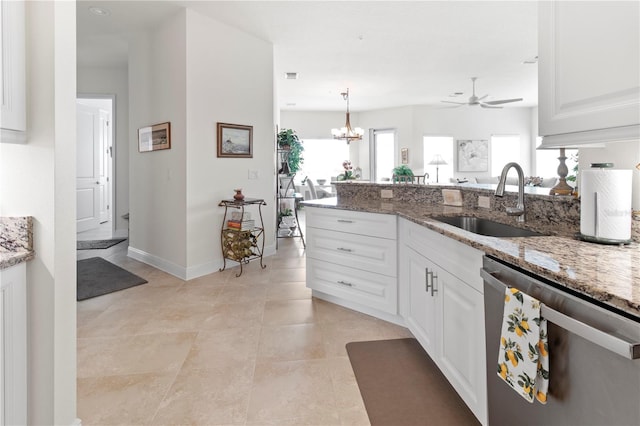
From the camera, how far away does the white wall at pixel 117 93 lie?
5410 mm

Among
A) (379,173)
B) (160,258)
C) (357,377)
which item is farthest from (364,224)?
(379,173)

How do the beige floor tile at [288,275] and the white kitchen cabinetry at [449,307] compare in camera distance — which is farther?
the beige floor tile at [288,275]

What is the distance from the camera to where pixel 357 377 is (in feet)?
6.16

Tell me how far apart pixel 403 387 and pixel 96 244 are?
5.22 m

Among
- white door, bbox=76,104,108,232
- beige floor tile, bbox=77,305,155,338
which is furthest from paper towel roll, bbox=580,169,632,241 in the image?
white door, bbox=76,104,108,232

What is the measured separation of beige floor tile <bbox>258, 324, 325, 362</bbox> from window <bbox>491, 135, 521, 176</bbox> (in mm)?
8745

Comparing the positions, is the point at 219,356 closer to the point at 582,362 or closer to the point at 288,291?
the point at 288,291

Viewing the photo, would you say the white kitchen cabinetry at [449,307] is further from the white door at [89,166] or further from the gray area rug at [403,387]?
the white door at [89,166]

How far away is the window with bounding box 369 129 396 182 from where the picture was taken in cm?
954

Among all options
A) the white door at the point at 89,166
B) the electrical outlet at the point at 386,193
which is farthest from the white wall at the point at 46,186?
the white door at the point at 89,166

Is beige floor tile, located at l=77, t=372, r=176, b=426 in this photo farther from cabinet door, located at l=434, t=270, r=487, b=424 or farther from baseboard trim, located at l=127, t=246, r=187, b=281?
baseboard trim, located at l=127, t=246, r=187, b=281

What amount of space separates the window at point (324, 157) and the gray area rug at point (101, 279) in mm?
6377

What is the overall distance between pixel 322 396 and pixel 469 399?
68cm

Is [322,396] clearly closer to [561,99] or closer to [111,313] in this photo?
[561,99]
